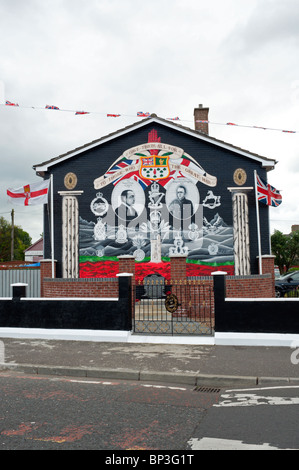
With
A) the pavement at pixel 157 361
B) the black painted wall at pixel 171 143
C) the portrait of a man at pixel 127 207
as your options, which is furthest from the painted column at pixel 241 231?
→ the pavement at pixel 157 361

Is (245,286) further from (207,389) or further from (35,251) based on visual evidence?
(35,251)

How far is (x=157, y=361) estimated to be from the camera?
26.5ft

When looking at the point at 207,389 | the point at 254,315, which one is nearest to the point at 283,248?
the point at 254,315

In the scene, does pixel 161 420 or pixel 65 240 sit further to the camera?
pixel 65 240

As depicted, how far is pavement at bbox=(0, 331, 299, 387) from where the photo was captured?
6977 millimetres

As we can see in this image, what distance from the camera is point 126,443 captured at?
14.0 ft

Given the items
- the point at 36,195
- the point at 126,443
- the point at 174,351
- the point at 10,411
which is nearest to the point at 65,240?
the point at 36,195

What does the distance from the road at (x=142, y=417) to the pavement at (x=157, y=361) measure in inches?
13.7

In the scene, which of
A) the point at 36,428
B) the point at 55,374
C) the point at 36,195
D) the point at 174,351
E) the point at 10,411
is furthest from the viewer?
the point at 36,195

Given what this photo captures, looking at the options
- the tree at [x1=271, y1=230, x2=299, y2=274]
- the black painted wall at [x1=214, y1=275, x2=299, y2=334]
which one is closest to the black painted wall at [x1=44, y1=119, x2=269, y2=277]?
the black painted wall at [x1=214, y1=275, x2=299, y2=334]

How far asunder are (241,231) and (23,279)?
927 centimetres

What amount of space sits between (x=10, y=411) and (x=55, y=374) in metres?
2.29

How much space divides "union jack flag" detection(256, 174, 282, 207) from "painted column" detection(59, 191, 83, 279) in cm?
725
